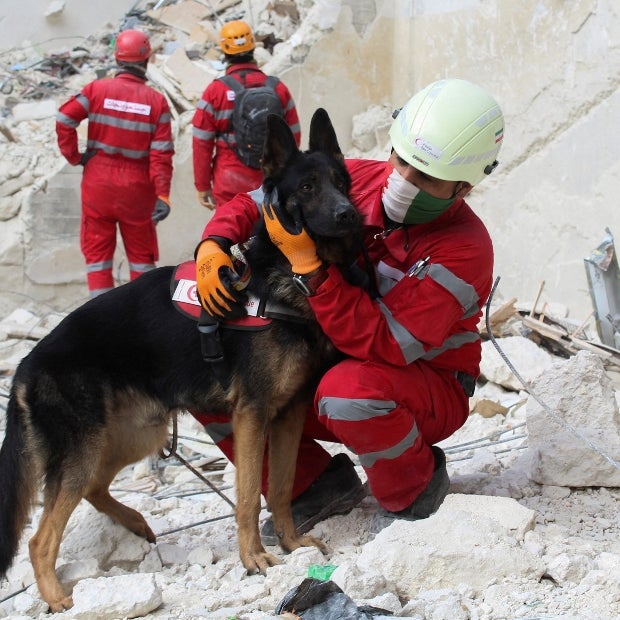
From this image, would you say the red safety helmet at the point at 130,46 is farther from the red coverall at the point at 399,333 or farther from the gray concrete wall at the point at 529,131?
the red coverall at the point at 399,333

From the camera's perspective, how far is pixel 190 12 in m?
10.8

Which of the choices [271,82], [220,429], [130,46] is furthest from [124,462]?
[130,46]

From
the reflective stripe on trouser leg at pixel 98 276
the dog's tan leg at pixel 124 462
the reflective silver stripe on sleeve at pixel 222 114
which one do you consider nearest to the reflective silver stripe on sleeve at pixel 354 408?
the dog's tan leg at pixel 124 462

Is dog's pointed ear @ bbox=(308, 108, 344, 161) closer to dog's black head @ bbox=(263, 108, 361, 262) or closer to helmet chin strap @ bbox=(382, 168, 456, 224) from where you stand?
dog's black head @ bbox=(263, 108, 361, 262)

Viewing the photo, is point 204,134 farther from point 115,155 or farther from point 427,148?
point 427,148

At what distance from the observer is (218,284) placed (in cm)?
336

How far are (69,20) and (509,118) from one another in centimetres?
650

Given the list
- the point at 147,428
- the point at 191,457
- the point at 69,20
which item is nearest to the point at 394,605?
the point at 147,428

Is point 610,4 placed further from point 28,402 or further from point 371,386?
point 28,402

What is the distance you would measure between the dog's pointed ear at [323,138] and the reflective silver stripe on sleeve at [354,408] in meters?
0.98

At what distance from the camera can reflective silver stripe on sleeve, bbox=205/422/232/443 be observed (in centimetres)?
388

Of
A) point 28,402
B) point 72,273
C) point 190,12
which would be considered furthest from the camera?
point 190,12

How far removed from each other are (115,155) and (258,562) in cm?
443

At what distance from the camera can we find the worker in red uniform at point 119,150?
6906 millimetres
